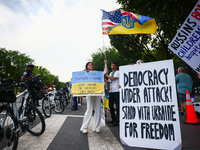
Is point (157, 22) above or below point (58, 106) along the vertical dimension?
above

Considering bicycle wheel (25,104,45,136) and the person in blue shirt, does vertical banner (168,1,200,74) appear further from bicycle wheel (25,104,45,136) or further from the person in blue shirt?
the person in blue shirt

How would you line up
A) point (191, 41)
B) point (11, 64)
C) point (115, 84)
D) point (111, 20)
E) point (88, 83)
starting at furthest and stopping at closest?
point (11, 64)
point (111, 20)
point (115, 84)
point (88, 83)
point (191, 41)

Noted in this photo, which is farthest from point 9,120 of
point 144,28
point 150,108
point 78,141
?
point 144,28

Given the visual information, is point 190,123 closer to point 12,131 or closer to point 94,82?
point 94,82

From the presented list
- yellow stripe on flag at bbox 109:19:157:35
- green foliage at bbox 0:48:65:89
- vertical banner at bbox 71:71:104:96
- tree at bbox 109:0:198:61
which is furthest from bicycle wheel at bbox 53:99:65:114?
green foliage at bbox 0:48:65:89

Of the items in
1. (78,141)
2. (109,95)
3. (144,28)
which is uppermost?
(144,28)

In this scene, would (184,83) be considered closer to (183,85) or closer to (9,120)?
(183,85)

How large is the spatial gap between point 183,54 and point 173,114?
3.91 feet

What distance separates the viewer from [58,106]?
7910mm

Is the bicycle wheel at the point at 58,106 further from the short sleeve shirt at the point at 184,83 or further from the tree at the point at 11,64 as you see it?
the tree at the point at 11,64

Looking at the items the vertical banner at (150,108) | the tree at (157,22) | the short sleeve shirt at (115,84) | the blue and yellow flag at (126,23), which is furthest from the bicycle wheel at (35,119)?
the tree at (157,22)

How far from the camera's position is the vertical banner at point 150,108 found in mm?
2477

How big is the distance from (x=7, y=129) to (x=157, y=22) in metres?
8.13

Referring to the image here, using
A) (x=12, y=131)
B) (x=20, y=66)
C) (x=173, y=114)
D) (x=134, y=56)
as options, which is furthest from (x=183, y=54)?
(x=20, y=66)
